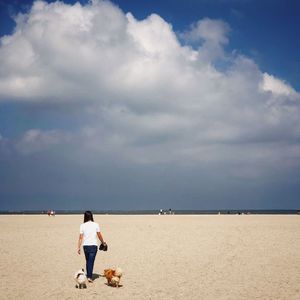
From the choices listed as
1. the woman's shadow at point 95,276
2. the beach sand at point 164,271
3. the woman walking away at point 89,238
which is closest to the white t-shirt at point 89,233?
the woman walking away at point 89,238

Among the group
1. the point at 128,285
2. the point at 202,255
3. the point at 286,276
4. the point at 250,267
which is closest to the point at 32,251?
the point at 202,255

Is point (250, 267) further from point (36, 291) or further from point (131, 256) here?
point (36, 291)

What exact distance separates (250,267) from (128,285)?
4.52m

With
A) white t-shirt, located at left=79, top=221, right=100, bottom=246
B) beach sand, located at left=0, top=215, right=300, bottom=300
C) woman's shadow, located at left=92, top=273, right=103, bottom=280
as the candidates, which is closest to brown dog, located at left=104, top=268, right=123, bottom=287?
beach sand, located at left=0, top=215, right=300, bottom=300

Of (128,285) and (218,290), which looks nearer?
(218,290)

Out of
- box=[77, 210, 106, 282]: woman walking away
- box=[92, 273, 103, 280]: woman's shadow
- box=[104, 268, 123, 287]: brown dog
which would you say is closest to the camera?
box=[104, 268, 123, 287]: brown dog

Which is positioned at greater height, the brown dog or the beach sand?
the brown dog

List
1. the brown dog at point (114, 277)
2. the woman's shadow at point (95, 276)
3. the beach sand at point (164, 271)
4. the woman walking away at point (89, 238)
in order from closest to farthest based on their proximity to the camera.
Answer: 1. the beach sand at point (164, 271)
2. the brown dog at point (114, 277)
3. the woman walking away at point (89, 238)
4. the woman's shadow at point (95, 276)

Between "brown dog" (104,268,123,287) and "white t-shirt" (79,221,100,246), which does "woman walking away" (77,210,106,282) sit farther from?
"brown dog" (104,268,123,287)

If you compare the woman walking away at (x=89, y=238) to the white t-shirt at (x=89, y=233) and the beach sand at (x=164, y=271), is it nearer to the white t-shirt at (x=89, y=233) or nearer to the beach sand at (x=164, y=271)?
the white t-shirt at (x=89, y=233)

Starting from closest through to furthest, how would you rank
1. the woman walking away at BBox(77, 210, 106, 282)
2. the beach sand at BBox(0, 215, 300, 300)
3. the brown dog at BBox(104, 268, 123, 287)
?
the beach sand at BBox(0, 215, 300, 300) → the brown dog at BBox(104, 268, 123, 287) → the woman walking away at BBox(77, 210, 106, 282)

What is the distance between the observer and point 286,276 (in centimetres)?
1128

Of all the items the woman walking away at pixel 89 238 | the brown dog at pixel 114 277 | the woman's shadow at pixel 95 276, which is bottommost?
the woman's shadow at pixel 95 276

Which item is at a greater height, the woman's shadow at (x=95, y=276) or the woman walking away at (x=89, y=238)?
the woman walking away at (x=89, y=238)
